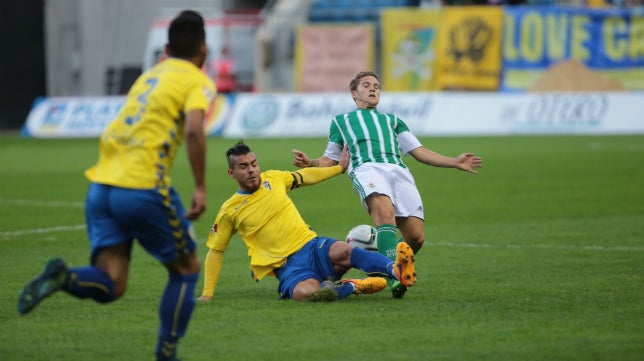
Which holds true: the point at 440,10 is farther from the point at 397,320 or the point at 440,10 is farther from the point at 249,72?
the point at 397,320

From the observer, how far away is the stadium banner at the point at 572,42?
3159cm

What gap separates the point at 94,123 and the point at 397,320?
26011mm

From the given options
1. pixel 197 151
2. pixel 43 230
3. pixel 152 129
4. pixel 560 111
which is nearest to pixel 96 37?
pixel 560 111

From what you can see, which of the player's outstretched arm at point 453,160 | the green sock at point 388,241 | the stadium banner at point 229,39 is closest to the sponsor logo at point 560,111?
the stadium banner at point 229,39

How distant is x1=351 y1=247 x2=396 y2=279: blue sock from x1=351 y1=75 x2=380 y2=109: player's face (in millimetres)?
1341

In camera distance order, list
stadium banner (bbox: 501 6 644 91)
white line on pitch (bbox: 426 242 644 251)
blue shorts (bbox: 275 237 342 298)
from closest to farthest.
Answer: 1. blue shorts (bbox: 275 237 342 298)
2. white line on pitch (bbox: 426 242 644 251)
3. stadium banner (bbox: 501 6 644 91)

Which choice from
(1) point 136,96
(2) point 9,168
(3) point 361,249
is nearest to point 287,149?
(2) point 9,168

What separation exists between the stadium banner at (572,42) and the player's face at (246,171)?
951 inches

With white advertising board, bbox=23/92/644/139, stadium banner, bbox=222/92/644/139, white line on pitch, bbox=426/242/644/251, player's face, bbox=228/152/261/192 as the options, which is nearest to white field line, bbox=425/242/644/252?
white line on pitch, bbox=426/242/644/251

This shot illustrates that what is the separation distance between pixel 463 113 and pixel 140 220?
23.6 m

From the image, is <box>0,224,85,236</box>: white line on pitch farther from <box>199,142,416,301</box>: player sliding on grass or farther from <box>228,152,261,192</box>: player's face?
<box>228,152,261,192</box>: player's face

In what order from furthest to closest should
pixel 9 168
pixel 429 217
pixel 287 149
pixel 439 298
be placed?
1. pixel 287 149
2. pixel 9 168
3. pixel 429 217
4. pixel 439 298

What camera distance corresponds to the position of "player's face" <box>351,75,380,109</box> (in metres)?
9.39

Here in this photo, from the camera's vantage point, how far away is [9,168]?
22656 mm
